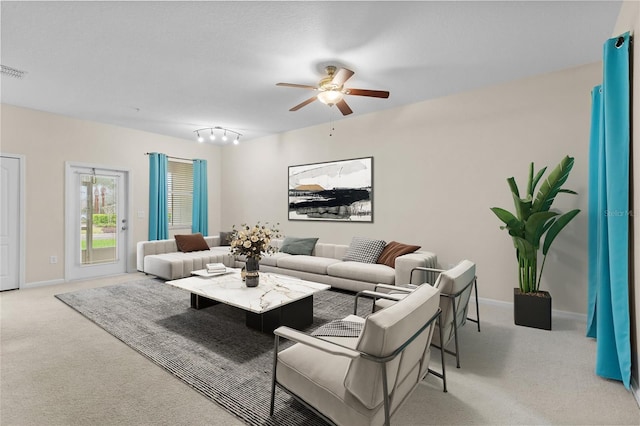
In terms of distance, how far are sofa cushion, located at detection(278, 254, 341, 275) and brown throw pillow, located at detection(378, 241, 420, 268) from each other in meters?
0.76

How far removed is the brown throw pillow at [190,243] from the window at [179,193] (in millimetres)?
985

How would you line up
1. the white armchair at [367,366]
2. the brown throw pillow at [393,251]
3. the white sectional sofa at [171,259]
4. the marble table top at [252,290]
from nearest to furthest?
the white armchair at [367,366] < the marble table top at [252,290] < the brown throw pillow at [393,251] < the white sectional sofa at [171,259]

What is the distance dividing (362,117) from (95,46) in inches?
145

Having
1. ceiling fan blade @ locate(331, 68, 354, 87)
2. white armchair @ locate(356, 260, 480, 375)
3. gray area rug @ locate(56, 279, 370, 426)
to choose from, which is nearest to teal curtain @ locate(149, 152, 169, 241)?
gray area rug @ locate(56, 279, 370, 426)

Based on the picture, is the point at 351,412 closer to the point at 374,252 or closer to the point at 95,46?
the point at 374,252

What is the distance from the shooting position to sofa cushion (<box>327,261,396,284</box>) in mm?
4156

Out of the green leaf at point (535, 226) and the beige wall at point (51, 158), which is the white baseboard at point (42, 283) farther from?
the green leaf at point (535, 226)

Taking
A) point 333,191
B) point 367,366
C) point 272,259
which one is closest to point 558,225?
point 367,366

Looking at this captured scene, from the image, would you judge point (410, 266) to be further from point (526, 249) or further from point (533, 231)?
point (533, 231)

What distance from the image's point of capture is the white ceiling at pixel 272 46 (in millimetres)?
2502

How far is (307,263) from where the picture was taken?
5000 mm

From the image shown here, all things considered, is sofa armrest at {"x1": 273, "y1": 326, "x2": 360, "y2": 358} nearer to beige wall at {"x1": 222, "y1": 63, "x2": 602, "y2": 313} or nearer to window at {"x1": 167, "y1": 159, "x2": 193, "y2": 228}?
beige wall at {"x1": 222, "y1": 63, "x2": 602, "y2": 313}

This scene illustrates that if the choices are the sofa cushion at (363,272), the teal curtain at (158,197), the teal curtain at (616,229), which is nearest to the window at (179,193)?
the teal curtain at (158,197)

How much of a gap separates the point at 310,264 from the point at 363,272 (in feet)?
3.15
